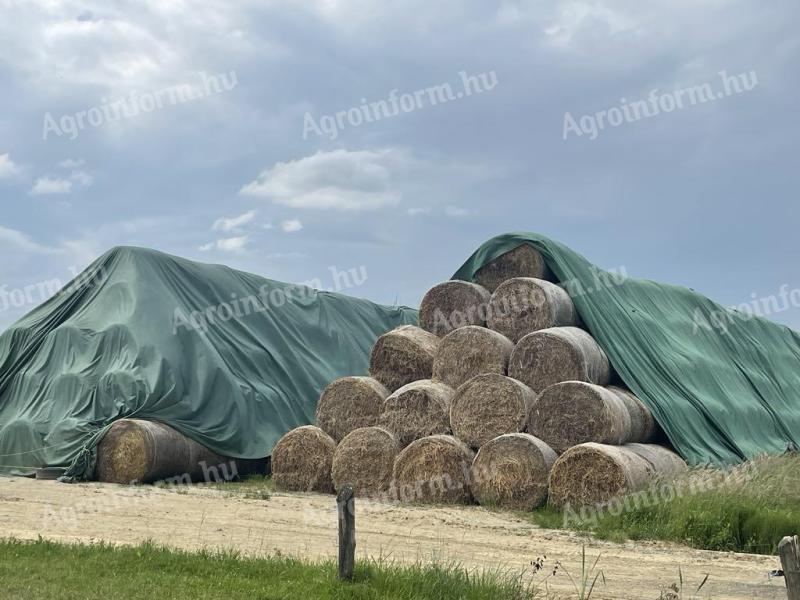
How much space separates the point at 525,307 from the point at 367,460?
275cm

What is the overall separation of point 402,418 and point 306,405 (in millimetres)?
5662

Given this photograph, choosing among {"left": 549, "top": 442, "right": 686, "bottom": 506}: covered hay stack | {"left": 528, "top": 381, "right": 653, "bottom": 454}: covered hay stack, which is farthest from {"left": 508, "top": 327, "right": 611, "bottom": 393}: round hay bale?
{"left": 549, "top": 442, "right": 686, "bottom": 506}: covered hay stack

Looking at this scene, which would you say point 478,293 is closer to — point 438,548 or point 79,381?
point 438,548

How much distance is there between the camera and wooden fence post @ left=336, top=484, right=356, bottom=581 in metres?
5.44

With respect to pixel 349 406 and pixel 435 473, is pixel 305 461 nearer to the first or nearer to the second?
pixel 349 406

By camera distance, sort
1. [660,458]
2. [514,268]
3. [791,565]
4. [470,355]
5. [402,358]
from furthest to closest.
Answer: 1. [514,268]
2. [402,358]
3. [470,355]
4. [660,458]
5. [791,565]

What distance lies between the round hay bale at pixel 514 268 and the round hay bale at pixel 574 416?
257 cm

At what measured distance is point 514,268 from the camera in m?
12.3

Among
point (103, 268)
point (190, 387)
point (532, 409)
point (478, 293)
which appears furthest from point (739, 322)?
point (103, 268)

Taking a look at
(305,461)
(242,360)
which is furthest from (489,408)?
(242,360)

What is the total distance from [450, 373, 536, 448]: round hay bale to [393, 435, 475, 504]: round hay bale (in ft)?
0.80

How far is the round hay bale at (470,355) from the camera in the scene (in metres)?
10.8

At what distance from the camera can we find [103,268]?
A: 50.5 ft

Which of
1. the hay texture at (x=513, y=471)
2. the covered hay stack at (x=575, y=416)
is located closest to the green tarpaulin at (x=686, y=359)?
the covered hay stack at (x=575, y=416)
